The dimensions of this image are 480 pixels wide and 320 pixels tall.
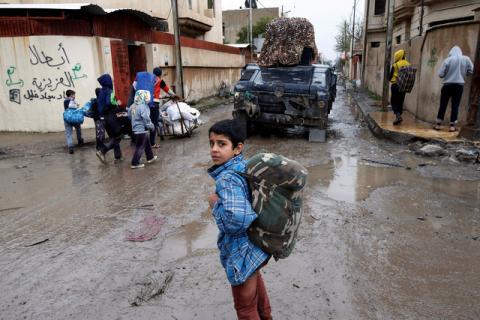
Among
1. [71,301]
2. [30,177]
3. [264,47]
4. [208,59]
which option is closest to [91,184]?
[30,177]

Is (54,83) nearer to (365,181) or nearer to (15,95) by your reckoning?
(15,95)

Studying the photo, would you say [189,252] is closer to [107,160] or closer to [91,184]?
[91,184]

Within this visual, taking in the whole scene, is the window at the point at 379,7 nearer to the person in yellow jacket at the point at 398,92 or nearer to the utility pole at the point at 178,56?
the utility pole at the point at 178,56

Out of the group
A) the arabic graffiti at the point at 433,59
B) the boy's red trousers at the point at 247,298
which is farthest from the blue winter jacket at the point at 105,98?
the arabic graffiti at the point at 433,59

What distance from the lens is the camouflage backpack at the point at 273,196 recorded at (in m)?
1.96

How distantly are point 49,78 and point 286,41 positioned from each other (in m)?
6.37

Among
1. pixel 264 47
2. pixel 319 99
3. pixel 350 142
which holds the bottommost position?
pixel 350 142

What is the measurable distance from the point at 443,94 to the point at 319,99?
252 centimetres

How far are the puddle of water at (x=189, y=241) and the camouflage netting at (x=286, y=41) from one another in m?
6.86

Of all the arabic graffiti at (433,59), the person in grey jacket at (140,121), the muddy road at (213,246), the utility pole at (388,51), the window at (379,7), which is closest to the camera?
the muddy road at (213,246)

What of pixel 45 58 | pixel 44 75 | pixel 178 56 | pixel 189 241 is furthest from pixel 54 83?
pixel 189 241

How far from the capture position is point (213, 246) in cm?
386

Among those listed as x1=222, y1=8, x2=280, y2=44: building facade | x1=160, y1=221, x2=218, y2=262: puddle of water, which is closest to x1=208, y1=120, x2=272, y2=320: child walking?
x1=160, y1=221, x2=218, y2=262: puddle of water

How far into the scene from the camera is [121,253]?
373 centimetres
